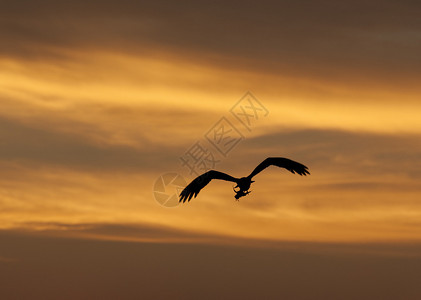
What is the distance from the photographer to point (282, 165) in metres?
44.5

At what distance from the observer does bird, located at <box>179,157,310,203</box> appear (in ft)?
133

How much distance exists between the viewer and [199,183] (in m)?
43.8

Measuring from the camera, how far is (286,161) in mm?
44625

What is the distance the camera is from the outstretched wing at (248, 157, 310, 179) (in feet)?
136

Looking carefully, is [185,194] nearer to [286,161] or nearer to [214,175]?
[214,175]

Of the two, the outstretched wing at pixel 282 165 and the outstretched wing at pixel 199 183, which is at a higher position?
the outstretched wing at pixel 282 165

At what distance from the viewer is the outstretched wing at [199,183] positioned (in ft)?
137

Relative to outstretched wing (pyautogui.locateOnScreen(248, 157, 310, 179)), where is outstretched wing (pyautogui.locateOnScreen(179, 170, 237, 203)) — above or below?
below

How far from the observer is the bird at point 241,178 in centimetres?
4058

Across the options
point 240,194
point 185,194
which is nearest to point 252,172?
point 240,194

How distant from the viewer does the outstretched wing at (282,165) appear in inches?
1629

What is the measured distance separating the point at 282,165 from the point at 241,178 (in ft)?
15.3

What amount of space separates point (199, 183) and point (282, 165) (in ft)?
20.4

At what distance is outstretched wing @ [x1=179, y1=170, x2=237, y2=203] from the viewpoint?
137ft
